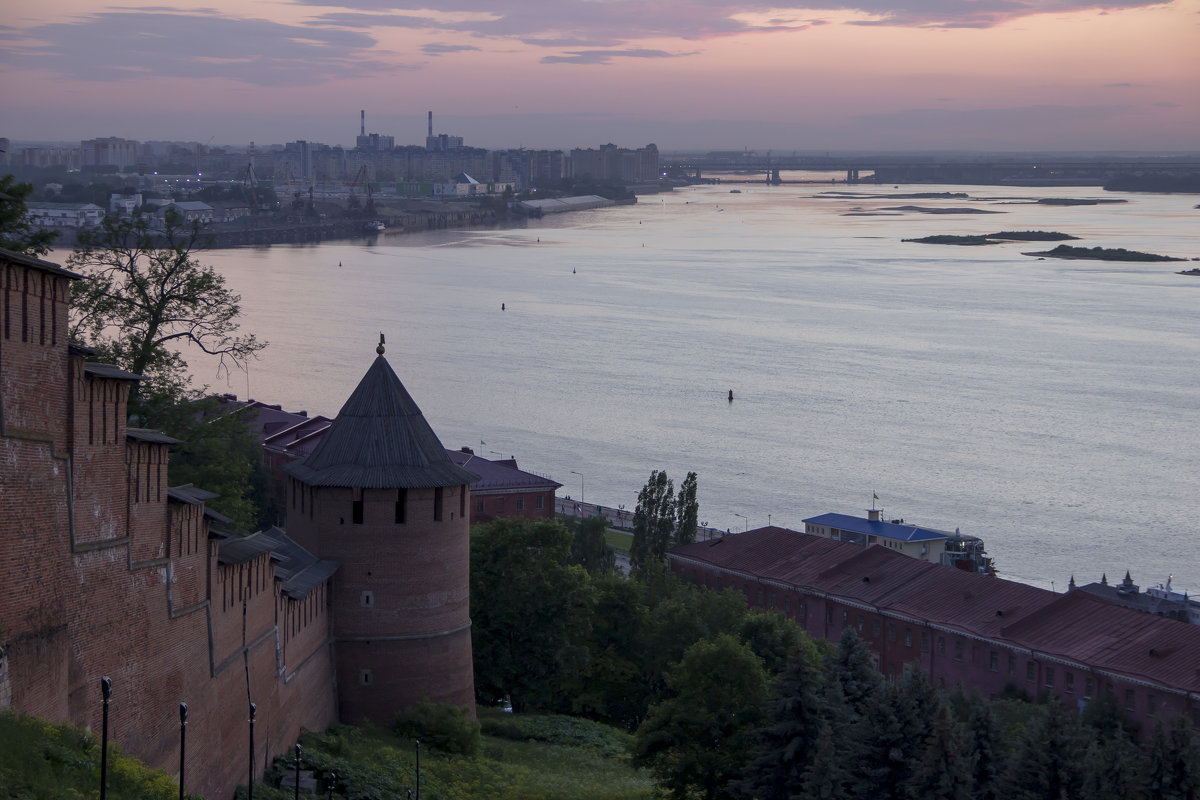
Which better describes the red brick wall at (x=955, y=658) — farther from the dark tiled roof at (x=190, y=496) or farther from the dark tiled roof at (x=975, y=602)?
the dark tiled roof at (x=190, y=496)

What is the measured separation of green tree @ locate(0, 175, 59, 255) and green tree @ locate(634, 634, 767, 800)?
33.4ft

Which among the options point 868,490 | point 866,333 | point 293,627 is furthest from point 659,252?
point 293,627

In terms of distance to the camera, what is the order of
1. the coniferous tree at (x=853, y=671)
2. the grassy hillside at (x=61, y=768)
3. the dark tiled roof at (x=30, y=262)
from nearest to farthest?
the grassy hillside at (x=61, y=768) → the dark tiled roof at (x=30, y=262) → the coniferous tree at (x=853, y=671)

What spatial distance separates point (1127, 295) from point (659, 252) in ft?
165

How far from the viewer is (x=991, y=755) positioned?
18.1 meters

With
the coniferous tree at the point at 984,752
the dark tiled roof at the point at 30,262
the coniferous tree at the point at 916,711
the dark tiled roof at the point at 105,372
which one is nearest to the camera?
the dark tiled roof at the point at 30,262

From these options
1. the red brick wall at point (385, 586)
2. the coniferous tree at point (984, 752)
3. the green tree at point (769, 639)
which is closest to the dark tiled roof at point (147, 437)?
the red brick wall at point (385, 586)

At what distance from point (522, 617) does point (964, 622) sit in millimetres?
11183

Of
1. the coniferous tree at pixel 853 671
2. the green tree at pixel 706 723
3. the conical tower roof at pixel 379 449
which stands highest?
the conical tower roof at pixel 379 449

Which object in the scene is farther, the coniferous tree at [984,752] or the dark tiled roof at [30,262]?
the coniferous tree at [984,752]

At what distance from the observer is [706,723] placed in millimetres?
20219

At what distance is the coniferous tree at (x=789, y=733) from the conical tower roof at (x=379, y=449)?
592 cm

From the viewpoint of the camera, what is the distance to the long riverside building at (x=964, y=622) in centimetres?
2884

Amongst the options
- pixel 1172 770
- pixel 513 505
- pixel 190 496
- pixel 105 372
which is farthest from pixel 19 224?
pixel 513 505
